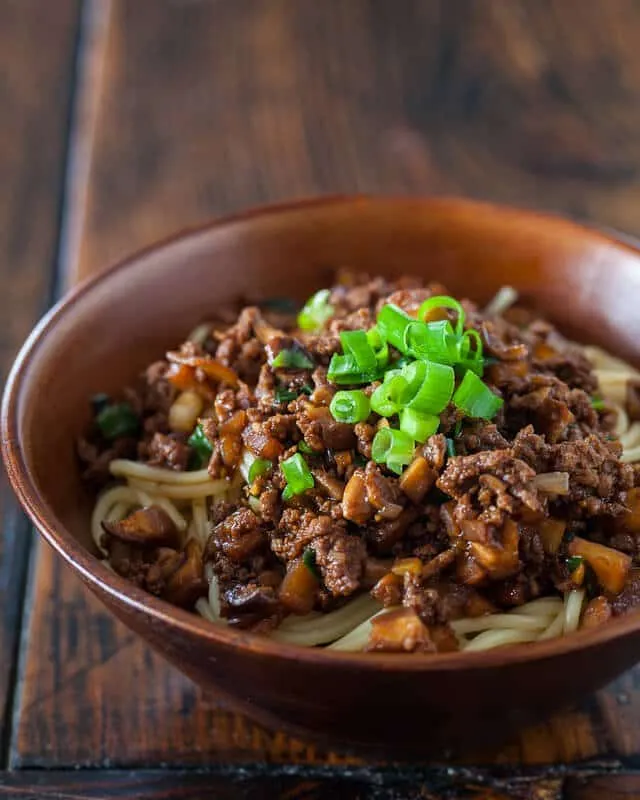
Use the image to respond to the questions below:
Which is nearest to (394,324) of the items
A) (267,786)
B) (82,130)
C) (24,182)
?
(267,786)

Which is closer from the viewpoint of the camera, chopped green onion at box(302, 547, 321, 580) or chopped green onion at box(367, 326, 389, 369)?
chopped green onion at box(302, 547, 321, 580)

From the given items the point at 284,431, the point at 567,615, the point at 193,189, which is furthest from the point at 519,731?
the point at 193,189

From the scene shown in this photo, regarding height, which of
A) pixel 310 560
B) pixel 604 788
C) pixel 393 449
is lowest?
pixel 604 788

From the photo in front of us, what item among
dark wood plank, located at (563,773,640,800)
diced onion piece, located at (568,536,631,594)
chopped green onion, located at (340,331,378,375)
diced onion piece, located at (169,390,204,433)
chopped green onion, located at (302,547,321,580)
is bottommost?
dark wood plank, located at (563,773,640,800)

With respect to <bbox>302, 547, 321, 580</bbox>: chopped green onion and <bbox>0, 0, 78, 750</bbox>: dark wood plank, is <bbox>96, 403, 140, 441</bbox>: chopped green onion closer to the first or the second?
<bbox>0, 0, 78, 750</bbox>: dark wood plank

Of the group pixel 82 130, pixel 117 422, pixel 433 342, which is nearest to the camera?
pixel 433 342

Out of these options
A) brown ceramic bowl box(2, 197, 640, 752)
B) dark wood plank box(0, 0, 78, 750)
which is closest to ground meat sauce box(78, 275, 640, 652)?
brown ceramic bowl box(2, 197, 640, 752)

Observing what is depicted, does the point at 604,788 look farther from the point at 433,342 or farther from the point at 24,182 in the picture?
the point at 24,182
